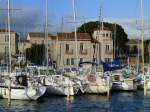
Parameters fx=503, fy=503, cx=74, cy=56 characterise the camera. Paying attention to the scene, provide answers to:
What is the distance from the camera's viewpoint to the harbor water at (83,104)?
117 ft

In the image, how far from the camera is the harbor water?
117 ft

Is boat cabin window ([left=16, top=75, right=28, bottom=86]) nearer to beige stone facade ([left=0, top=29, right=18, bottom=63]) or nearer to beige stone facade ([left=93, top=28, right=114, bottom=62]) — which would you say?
beige stone facade ([left=93, top=28, right=114, bottom=62])

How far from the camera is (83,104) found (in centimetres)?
3919

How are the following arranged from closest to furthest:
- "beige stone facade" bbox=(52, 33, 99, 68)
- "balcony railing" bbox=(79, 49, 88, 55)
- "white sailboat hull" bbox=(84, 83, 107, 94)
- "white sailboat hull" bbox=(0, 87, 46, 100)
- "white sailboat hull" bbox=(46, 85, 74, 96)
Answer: "white sailboat hull" bbox=(0, 87, 46, 100) < "white sailboat hull" bbox=(46, 85, 74, 96) < "white sailboat hull" bbox=(84, 83, 107, 94) < "beige stone facade" bbox=(52, 33, 99, 68) < "balcony railing" bbox=(79, 49, 88, 55)

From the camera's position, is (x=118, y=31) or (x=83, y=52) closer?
(x=83, y=52)

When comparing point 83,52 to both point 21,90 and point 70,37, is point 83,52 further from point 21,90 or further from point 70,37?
point 21,90

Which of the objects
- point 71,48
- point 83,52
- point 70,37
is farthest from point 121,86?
point 83,52

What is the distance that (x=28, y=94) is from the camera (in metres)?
39.2

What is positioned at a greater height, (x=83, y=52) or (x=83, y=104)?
(x=83, y=52)

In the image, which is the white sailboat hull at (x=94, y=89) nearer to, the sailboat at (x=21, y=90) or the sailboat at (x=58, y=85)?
the sailboat at (x=58, y=85)

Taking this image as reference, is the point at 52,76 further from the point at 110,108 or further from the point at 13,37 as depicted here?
the point at 13,37

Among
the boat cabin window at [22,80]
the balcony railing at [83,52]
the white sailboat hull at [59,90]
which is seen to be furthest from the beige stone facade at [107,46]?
the boat cabin window at [22,80]

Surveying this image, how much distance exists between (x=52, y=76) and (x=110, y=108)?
10330 mm

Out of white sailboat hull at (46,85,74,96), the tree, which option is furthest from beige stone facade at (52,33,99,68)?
white sailboat hull at (46,85,74,96)
